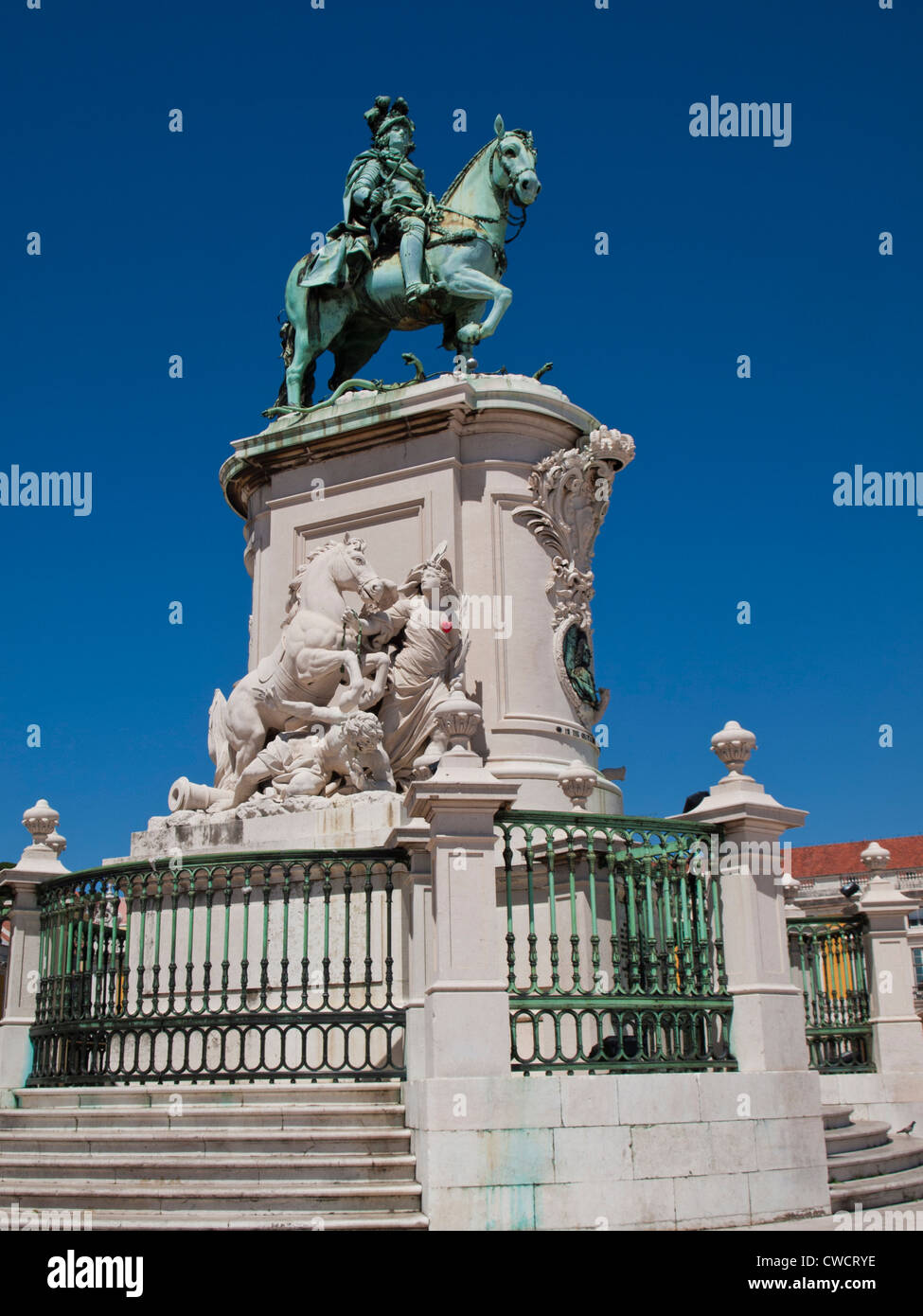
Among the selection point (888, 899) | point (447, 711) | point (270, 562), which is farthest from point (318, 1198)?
point (888, 899)

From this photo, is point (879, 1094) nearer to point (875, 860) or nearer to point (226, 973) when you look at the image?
point (875, 860)

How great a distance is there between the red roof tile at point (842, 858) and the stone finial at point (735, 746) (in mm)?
55144

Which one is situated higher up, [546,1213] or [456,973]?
[456,973]

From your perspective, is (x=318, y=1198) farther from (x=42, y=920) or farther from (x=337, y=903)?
(x=42, y=920)

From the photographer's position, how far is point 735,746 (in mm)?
9539

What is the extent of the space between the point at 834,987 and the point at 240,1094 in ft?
30.0

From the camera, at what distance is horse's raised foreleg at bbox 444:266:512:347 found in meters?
15.2

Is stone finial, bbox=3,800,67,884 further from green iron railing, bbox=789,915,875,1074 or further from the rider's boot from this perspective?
green iron railing, bbox=789,915,875,1074

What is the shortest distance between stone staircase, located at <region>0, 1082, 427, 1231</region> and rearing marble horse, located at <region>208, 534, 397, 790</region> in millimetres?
4556

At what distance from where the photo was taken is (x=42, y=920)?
11.5m

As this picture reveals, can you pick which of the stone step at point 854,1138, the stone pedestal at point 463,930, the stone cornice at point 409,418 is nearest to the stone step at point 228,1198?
the stone pedestal at point 463,930

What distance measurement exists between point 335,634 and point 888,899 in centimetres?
783

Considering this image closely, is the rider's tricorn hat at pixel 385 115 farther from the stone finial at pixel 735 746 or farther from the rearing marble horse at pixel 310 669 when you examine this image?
the stone finial at pixel 735 746
